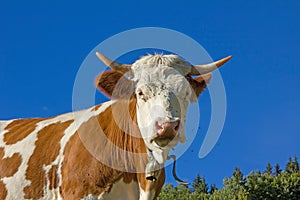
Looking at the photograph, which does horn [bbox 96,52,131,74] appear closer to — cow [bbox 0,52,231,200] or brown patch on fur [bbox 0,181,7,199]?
cow [bbox 0,52,231,200]

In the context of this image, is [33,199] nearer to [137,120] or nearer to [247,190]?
[137,120]

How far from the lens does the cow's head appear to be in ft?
23.0

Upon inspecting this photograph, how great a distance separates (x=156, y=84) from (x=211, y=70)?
1.15m

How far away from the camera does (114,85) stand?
792cm

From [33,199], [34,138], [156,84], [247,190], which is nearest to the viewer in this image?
[156,84]

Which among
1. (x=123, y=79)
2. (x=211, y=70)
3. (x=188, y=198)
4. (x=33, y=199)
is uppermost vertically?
(x=188, y=198)

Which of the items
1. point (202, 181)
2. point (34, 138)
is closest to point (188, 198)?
A: point (202, 181)

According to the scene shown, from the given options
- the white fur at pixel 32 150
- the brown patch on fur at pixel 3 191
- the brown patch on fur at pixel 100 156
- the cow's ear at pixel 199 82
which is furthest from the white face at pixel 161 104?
the brown patch on fur at pixel 3 191

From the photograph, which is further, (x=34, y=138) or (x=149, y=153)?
(x=34, y=138)

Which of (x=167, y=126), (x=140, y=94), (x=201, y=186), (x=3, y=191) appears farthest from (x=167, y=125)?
(x=201, y=186)

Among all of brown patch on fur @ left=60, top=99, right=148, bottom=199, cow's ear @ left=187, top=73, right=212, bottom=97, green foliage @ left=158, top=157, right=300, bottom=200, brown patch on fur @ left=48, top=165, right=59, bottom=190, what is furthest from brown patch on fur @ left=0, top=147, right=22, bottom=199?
green foliage @ left=158, top=157, right=300, bottom=200

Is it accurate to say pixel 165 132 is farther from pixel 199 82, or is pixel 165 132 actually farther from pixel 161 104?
pixel 199 82

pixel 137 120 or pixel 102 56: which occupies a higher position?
pixel 102 56

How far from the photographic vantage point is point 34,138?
30.5 feet
